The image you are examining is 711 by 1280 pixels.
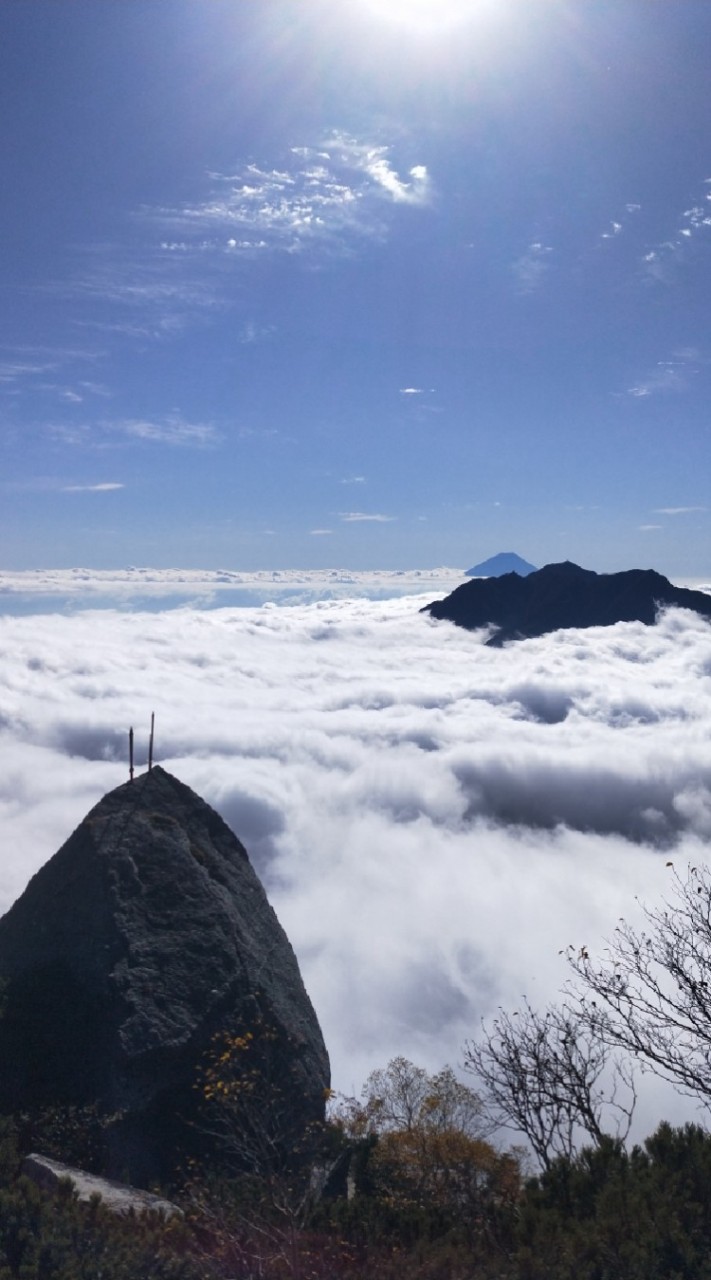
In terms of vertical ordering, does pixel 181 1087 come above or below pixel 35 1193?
below

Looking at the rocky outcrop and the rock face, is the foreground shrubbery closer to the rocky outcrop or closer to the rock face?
the rocky outcrop

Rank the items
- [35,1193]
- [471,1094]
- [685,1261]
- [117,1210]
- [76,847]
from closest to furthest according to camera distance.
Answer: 1. [685,1261]
2. [35,1193]
3. [117,1210]
4. [76,847]
5. [471,1094]

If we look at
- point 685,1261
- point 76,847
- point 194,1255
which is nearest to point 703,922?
point 685,1261

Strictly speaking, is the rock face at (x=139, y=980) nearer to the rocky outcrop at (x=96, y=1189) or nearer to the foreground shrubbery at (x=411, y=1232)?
the rocky outcrop at (x=96, y=1189)

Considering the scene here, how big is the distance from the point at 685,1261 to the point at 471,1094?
19672 millimetres

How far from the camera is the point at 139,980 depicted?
23.5m

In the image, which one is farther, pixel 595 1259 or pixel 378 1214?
pixel 378 1214

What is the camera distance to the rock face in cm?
2200

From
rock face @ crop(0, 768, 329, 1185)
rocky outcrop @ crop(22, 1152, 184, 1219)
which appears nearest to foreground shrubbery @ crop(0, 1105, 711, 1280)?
rocky outcrop @ crop(22, 1152, 184, 1219)

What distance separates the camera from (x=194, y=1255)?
14789 mm

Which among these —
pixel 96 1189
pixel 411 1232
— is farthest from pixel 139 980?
pixel 411 1232

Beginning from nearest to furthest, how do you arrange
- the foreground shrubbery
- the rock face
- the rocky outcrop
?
the foreground shrubbery < the rocky outcrop < the rock face

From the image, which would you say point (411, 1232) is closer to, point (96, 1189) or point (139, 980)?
A: point (96, 1189)

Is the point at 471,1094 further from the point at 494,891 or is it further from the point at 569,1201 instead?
the point at 494,891
